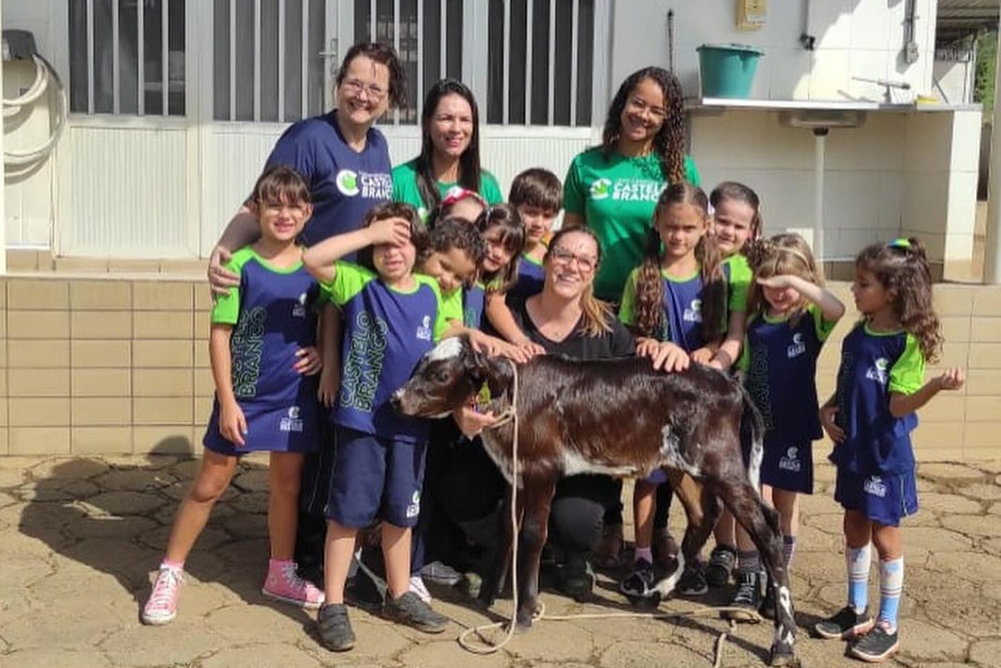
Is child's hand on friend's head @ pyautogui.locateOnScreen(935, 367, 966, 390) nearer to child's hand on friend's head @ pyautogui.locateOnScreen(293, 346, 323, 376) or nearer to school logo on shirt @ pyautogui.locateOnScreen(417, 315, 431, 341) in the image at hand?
school logo on shirt @ pyautogui.locateOnScreen(417, 315, 431, 341)

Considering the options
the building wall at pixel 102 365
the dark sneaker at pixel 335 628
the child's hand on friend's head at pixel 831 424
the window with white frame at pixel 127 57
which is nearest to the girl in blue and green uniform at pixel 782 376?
the child's hand on friend's head at pixel 831 424

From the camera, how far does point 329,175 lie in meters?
4.21

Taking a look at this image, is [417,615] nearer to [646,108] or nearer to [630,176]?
[630,176]

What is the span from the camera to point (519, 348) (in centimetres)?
415

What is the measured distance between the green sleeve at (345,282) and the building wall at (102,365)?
2348 millimetres

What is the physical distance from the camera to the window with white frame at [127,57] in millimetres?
7746

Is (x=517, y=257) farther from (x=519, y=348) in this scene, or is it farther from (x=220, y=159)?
(x=220, y=159)

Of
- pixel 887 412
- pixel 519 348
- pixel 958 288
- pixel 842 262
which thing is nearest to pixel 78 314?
pixel 519 348

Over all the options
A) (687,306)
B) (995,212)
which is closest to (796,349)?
(687,306)

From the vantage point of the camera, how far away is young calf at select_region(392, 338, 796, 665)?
13.2 feet

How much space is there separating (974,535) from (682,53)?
13.1 feet

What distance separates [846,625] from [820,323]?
1004mm

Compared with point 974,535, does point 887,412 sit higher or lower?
higher

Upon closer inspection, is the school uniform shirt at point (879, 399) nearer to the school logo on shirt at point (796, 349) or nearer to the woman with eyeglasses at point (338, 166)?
the school logo on shirt at point (796, 349)
